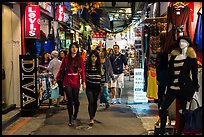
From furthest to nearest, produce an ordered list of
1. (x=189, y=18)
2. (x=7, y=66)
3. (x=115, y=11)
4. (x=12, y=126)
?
(x=115, y=11)
(x=7, y=66)
(x=12, y=126)
(x=189, y=18)

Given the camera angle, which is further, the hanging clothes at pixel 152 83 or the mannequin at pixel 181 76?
the hanging clothes at pixel 152 83

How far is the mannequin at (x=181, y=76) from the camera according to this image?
6324 mm

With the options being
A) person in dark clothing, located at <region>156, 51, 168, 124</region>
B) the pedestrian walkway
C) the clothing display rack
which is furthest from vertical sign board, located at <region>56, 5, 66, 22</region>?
person in dark clothing, located at <region>156, 51, 168, 124</region>

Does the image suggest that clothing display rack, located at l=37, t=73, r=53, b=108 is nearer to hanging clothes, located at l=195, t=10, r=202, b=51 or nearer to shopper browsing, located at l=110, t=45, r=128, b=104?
shopper browsing, located at l=110, t=45, r=128, b=104

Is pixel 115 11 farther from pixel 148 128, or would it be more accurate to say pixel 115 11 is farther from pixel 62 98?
pixel 148 128

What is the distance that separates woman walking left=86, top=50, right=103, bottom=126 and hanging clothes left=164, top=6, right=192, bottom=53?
187 cm

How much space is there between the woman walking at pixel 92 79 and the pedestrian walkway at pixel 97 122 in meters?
0.57

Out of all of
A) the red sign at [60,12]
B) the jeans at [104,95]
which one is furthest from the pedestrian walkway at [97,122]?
the red sign at [60,12]

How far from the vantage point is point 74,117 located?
28.5 ft

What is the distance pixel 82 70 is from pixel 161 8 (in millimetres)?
4056

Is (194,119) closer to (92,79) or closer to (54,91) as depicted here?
(92,79)

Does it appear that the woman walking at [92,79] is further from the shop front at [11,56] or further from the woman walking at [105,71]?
the shop front at [11,56]

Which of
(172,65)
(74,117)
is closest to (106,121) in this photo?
(74,117)

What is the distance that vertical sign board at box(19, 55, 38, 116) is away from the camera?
9.18 metres
